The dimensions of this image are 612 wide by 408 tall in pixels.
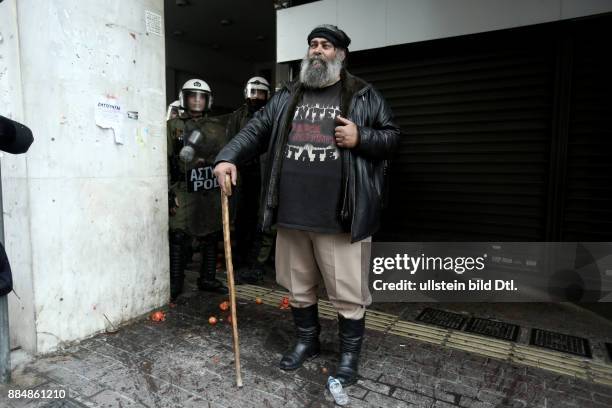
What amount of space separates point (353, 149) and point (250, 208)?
3081mm

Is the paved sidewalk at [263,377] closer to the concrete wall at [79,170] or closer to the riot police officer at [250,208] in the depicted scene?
the concrete wall at [79,170]

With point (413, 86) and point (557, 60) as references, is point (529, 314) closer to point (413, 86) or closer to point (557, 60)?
point (557, 60)

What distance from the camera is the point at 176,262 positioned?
4379 mm

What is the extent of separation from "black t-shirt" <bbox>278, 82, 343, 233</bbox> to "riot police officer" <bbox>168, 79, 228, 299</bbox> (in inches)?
72.1

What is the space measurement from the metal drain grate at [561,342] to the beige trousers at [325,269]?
1.67m

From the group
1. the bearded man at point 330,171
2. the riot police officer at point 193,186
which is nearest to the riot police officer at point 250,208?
the riot police officer at point 193,186

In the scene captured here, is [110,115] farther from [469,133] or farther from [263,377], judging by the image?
[469,133]

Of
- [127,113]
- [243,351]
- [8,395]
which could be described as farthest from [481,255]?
[8,395]

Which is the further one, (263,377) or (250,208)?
(250,208)

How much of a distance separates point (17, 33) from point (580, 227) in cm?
504

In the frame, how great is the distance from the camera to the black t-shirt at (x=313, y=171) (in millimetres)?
2656

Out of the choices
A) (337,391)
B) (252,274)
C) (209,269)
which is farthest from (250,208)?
(337,391)

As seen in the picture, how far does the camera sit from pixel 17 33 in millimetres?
2803

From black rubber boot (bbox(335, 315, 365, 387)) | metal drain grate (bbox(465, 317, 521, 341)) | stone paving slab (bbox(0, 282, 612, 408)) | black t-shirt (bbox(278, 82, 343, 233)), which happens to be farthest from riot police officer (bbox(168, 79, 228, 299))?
metal drain grate (bbox(465, 317, 521, 341))
